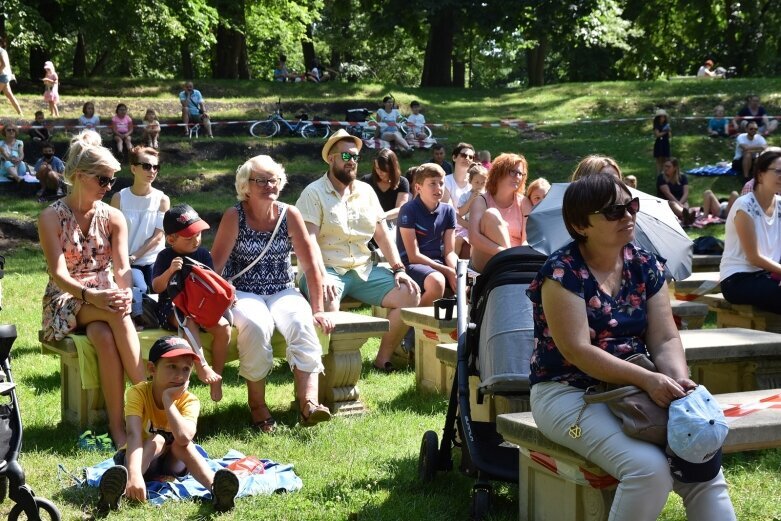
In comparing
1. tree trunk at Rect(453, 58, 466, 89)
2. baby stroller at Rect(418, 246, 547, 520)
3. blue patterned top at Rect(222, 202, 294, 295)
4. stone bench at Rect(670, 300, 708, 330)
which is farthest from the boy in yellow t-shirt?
tree trunk at Rect(453, 58, 466, 89)

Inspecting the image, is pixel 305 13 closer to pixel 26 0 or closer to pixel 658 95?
pixel 26 0

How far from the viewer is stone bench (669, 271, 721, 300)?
28.0ft

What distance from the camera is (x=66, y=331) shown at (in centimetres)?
611

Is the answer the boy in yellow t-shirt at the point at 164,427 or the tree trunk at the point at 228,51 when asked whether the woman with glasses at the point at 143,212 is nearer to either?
the boy in yellow t-shirt at the point at 164,427

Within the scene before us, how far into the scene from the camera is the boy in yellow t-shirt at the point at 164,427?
4910 mm

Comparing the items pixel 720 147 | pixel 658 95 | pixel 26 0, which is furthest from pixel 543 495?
pixel 26 0

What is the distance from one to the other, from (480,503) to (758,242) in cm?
386

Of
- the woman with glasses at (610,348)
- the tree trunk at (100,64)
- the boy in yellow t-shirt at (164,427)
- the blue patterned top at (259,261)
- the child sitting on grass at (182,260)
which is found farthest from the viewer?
the tree trunk at (100,64)

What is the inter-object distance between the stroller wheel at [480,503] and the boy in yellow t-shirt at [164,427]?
113 centimetres

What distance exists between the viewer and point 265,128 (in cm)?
2381

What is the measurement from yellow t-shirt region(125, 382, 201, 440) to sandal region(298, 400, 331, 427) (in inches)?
46.5

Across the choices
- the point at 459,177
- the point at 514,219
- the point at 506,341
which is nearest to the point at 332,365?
the point at 514,219

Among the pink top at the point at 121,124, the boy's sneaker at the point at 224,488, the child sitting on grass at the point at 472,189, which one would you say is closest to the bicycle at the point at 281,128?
the pink top at the point at 121,124

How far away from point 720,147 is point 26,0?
754 inches
